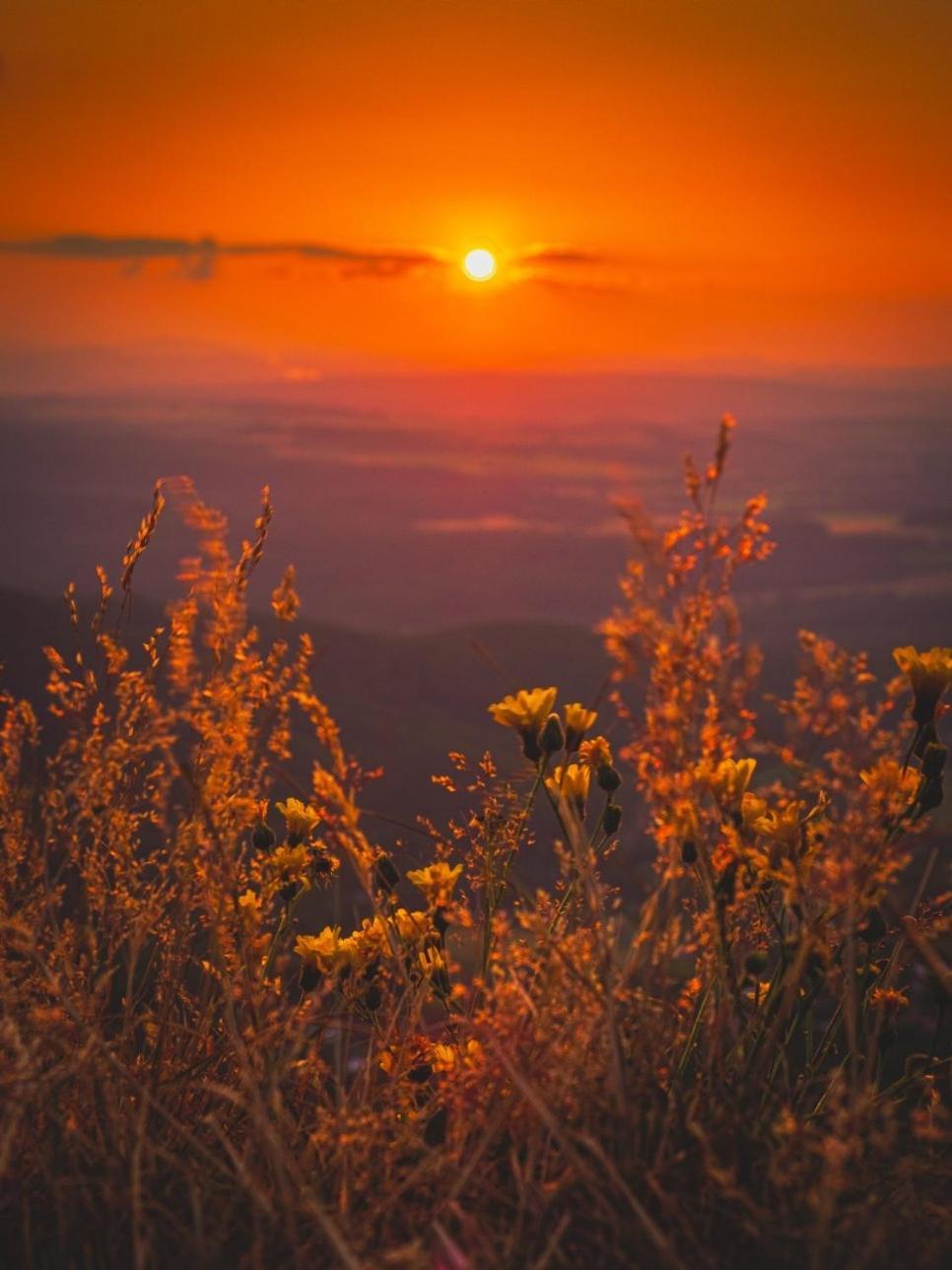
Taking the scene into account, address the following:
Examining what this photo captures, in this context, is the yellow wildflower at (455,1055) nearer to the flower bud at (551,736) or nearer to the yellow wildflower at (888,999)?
the flower bud at (551,736)

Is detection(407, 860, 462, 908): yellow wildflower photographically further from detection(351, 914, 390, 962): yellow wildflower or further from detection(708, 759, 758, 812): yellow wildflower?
detection(708, 759, 758, 812): yellow wildflower

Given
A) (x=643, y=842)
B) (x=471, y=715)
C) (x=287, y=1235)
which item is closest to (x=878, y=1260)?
(x=287, y=1235)

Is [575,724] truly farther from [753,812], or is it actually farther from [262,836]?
Result: [262,836]

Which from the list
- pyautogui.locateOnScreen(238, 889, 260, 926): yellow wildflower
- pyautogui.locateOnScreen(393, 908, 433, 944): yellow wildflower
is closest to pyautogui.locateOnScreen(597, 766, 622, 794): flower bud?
pyautogui.locateOnScreen(393, 908, 433, 944): yellow wildflower

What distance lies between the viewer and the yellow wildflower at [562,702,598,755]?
1.70 metres

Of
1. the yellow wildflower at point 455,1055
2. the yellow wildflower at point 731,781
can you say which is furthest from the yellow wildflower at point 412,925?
the yellow wildflower at point 731,781

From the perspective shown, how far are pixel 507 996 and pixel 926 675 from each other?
2.21 feet

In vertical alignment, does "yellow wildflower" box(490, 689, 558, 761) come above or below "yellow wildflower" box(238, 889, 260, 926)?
above

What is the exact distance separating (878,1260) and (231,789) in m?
1.09

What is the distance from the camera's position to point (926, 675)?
1.59 meters

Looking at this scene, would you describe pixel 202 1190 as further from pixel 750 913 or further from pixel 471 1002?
pixel 750 913

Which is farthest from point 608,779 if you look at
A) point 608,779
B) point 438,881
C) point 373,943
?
point 373,943

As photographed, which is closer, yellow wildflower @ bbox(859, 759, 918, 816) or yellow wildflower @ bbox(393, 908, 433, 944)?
yellow wildflower @ bbox(859, 759, 918, 816)

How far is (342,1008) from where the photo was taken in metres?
1.94
